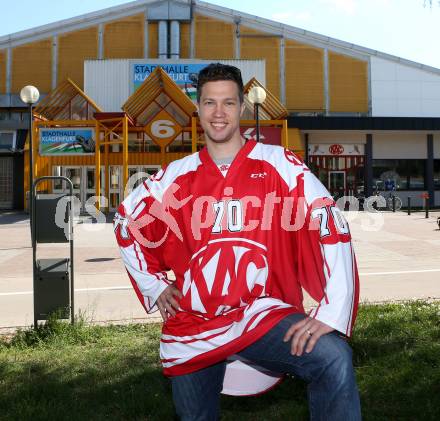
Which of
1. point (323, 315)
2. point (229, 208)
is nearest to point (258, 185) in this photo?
point (229, 208)

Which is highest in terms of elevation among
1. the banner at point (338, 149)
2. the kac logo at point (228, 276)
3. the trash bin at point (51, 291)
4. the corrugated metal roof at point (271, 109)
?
the corrugated metal roof at point (271, 109)

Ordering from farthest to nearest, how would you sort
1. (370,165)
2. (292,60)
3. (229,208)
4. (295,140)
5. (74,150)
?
(292,60) → (370,165) → (295,140) → (74,150) → (229,208)

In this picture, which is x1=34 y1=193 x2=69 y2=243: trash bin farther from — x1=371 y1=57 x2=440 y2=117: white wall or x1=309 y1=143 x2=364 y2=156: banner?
x1=371 y1=57 x2=440 y2=117: white wall

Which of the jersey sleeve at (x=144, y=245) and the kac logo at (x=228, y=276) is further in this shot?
the jersey sleeve at (x=144, y=245)

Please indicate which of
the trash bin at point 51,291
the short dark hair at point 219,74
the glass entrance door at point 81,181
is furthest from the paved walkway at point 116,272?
the glass entrance door at point 81,181

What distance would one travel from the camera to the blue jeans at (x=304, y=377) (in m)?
1.70

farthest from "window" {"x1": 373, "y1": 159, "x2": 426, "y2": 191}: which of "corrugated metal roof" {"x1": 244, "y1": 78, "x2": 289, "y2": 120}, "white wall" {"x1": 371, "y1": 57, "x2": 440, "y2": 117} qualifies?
"corrugated metal roof" {"x1": 244, "y1": 78, "x2": 289, "y2": 120}

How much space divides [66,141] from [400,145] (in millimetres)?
21214

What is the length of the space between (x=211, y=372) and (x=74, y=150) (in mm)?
21795

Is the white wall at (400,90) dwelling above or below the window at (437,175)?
above

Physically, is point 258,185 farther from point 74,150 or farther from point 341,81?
point 341,81

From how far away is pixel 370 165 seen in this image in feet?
104

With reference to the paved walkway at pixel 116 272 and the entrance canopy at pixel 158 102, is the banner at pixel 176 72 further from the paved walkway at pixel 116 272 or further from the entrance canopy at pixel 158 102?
the paved walkway at pixel 116 272

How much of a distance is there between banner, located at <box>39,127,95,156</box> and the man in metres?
21.3
